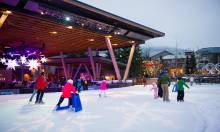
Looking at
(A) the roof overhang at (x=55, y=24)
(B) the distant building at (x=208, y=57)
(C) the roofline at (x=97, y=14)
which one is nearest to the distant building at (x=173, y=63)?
(B) the distant building at (x=208, y=57)

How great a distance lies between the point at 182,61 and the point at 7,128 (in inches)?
3513

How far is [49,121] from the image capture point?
648 cm

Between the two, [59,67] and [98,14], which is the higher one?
[98,14]

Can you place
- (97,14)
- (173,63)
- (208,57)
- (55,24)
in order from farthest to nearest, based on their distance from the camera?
(173,63) < (208,57) < (97,14) < (55,24)

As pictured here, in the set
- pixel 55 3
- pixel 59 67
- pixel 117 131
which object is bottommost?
pixel 117 131

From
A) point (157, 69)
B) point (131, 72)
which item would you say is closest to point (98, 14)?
point (131, 72)

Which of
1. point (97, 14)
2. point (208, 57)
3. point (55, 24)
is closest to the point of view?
point (55, 24)

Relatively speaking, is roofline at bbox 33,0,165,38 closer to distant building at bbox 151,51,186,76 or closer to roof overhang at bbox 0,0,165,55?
roof overhang at bbox 0,0,165,55

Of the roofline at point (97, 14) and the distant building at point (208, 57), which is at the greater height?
the distant building at point (208, 57)

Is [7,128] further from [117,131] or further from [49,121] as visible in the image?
[117,131]

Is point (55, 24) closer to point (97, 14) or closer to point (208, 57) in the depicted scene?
point (97, 14)

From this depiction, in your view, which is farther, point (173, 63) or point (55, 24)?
point (173, 63)

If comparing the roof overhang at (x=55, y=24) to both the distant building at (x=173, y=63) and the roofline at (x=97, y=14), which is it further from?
the distant building at (x=173, y=63)

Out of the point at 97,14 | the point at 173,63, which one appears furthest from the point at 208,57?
the point at 97,14
